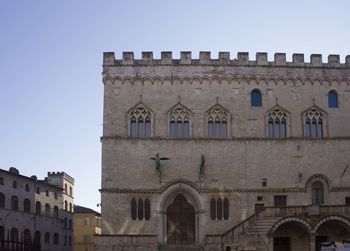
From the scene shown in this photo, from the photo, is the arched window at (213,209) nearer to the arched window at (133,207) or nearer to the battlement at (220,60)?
the arched window at (133,207)

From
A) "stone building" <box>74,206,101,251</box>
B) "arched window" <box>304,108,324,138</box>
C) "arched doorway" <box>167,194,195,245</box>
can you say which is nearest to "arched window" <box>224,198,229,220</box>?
"arched doorway" <box>167,194,195,245</box>

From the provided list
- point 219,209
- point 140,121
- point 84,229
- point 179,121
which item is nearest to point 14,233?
point 84,229

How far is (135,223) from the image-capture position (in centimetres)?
3778

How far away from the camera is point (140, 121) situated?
39406 mm

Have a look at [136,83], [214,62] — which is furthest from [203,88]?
[136,83]

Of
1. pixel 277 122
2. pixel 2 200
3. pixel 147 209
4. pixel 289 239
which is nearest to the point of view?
pixel 289 239

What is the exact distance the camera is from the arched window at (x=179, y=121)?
129ft

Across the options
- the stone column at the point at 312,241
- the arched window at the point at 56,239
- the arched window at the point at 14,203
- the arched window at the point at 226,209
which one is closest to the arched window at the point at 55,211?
the arched window at the point at 56,239

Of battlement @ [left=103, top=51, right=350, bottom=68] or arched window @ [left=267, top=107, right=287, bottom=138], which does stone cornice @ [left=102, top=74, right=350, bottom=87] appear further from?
arched window @ [left=267, top=107, right=287, bottom=138]

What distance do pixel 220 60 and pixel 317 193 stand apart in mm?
11416

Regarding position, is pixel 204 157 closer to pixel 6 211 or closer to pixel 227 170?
pixel 227 170

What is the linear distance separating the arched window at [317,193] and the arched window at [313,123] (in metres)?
3.42

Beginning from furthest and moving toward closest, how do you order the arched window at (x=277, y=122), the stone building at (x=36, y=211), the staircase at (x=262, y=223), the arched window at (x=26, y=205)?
the arched window at (x=26, y=205)
the stone building at (x=36, y=211)
the arched window at (x=277, y=122)
the staircase at (x=262, y=223)

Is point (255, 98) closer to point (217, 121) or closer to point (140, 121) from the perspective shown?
point (217, 121)
